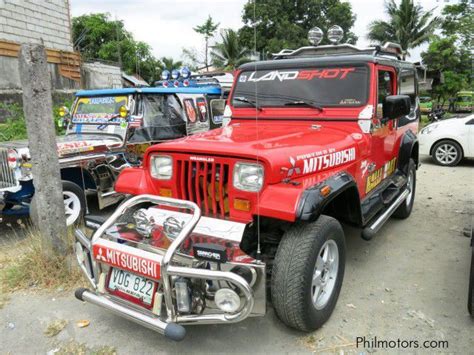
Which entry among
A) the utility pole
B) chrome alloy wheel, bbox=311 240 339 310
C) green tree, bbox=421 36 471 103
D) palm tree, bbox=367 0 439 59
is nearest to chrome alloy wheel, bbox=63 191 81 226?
the utility pole

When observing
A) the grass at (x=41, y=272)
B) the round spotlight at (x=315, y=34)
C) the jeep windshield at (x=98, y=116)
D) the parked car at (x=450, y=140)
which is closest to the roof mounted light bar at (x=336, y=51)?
the round spotlight at (x=315, y=34)

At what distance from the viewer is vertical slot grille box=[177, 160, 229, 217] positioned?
Answer: 280 cm

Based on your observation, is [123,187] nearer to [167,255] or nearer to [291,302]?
[167,255]

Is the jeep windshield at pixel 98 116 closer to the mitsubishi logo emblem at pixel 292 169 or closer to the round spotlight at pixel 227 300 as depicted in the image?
the mitsubishi logo emblem at pixel 292 169

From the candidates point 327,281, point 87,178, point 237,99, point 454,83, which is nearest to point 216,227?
point 327,281

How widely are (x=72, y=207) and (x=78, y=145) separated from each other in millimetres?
828

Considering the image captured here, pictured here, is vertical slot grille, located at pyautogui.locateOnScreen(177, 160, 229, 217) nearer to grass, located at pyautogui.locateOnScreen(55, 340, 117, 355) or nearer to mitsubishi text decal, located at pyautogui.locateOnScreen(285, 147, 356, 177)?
mitsubishi text decal, located at pyautogui.locateOnScreen(285, 147, 356, 177)

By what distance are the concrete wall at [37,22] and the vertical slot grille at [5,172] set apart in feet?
29.0

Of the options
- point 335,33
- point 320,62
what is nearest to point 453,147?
point 335,33

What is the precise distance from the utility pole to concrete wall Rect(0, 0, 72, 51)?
10.1 metres

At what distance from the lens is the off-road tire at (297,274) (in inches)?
97.5

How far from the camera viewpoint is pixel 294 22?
55.4 ft

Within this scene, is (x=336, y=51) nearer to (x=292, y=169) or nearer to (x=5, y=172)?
(x=292, y=169)

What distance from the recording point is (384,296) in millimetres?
3338
